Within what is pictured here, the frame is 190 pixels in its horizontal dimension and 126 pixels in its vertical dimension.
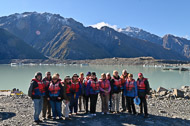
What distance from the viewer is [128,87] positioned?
8875 mm

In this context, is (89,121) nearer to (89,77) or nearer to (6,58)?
(89,77)

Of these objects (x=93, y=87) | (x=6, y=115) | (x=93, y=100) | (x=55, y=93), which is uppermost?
(x=93, y=87)

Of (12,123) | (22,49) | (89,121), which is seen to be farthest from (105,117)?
(22,49)

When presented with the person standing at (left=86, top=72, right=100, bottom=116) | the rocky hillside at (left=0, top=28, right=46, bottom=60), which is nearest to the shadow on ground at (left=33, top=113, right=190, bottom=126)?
the person standing at (left=86, top=72, right=100, bottom=116)

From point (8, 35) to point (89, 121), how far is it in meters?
213

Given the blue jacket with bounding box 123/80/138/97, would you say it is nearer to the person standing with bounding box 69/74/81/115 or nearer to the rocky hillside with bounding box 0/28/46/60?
the person standing with bounding box 69/74/81/115

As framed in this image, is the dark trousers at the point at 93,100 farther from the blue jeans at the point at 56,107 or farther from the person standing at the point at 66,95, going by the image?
the blue jeans at the point at 56,107

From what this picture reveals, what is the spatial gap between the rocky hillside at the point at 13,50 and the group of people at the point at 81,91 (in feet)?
614

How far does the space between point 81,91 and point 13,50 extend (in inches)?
7777

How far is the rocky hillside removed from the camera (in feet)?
598

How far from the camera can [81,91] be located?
29.5 ft

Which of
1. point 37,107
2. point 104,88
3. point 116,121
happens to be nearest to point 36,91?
point 37,107

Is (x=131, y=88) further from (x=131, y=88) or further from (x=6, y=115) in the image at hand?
(x=6, y=115)

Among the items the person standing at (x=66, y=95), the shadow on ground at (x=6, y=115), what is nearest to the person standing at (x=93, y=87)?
the person standing at (x=66, y=95)
